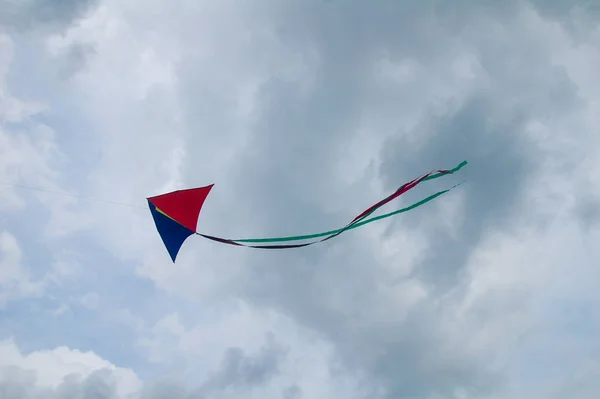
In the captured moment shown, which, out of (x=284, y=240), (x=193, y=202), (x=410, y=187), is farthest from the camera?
(x=193, y=202)

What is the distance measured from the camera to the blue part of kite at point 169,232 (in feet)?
96.5

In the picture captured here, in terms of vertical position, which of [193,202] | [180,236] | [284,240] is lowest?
[284,240]

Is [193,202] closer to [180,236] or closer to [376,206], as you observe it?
[180,236]

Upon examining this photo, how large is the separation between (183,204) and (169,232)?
219 centimetres

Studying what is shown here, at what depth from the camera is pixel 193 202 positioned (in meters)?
29.8

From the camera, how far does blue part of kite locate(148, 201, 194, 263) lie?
29.4 metres

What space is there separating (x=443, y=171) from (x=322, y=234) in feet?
31.5

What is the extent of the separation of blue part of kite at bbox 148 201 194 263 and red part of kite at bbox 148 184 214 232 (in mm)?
437

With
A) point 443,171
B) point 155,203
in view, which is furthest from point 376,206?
point 155,203

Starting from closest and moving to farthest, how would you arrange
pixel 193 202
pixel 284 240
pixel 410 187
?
pixel 284 240 → pixel 410 187 → pixel 193 202

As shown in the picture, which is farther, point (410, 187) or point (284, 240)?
point (410, 187)

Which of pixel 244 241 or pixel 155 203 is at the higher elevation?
pixel 155 203

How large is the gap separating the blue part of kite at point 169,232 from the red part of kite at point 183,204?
1.43ft

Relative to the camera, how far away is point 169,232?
29.6 metres
